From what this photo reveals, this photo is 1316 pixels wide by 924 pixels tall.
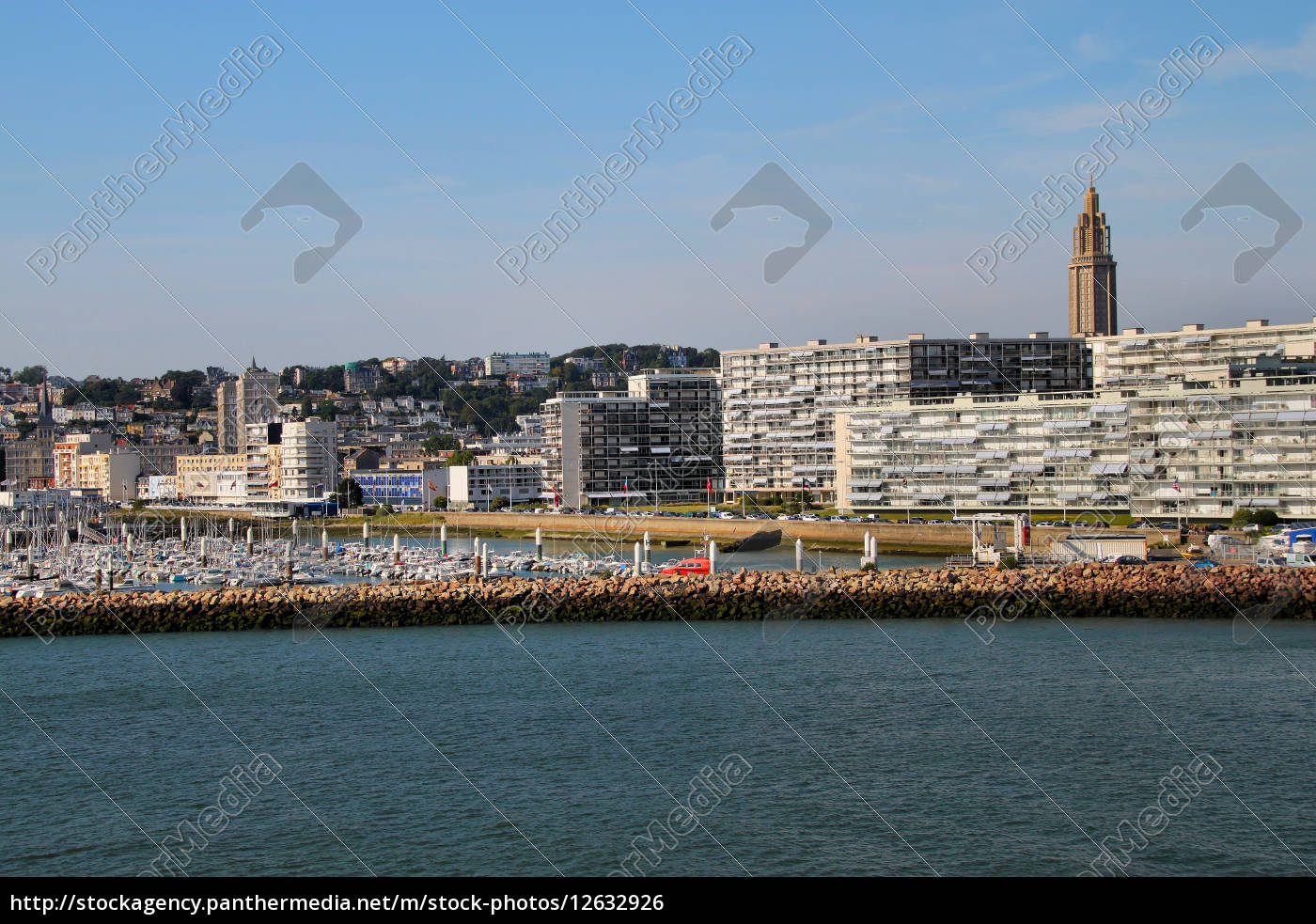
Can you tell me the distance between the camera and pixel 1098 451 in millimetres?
34719

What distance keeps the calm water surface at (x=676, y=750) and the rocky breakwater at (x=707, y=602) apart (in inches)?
70.1

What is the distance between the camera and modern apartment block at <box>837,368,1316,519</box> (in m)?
Result: 30.4

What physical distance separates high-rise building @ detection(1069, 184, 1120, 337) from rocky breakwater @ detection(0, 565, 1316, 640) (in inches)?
1621

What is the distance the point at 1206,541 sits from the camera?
27.7 metres

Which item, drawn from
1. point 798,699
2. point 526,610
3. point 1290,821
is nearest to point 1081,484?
point 526,610

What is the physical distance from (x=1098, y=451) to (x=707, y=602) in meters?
18.1

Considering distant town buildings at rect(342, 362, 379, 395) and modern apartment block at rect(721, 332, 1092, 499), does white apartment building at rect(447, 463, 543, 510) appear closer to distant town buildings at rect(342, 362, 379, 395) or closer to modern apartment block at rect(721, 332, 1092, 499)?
modern apartment block at rect(721, 332, 1092, 499)

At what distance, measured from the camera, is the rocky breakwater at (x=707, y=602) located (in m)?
19.9

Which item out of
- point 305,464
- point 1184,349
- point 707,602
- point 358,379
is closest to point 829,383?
point 1184,349

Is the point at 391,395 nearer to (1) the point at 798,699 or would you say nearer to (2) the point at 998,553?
(2) the point at 998,553

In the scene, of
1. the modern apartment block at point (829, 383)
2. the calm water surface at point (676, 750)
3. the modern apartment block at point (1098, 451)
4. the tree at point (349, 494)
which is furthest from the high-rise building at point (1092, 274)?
the calm water surface at point (676, 750)

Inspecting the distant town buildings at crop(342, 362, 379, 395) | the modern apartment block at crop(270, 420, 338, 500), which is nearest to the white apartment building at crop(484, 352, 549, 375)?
the distant town buildings at crop(342, 362, 379, 395)

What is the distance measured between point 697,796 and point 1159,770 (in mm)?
4063

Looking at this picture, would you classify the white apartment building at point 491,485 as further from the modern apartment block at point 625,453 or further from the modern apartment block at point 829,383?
the modern apartment block at point 829,383
